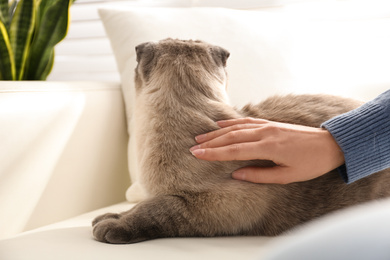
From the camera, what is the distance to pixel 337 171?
0.98 meters

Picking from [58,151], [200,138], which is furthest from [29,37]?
[200,138]

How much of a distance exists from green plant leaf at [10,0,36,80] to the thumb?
1.11 meters

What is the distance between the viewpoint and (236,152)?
909mm

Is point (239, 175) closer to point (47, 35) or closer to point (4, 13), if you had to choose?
point (47, 35)

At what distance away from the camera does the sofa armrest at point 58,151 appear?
115 cm

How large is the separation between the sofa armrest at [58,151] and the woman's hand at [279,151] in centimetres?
50

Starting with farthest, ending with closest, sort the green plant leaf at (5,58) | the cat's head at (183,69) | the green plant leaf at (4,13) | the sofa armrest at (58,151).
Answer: the green plant leaf at (4,13)
the green plant leaf at (5,58)
the sofa armrest at (58,151)
the cat's head at (183,69)

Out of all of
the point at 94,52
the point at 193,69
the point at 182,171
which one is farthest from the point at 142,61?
the point at 94,52

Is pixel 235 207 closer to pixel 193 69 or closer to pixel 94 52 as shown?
pixel 193 69

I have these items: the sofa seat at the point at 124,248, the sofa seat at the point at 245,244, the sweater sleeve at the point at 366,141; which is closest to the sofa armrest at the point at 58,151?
the sofa seat at the point at 245,244

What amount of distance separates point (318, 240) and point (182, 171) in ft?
2.10

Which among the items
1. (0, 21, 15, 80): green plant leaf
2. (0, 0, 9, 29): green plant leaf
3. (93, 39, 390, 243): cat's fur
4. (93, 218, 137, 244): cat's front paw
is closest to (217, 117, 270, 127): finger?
(93, 39, 390, 243): cat's fur

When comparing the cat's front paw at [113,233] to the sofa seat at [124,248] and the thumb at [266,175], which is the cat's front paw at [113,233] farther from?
the thumb at [266,175]

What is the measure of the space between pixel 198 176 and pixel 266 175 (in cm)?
14
